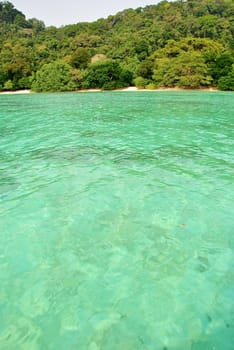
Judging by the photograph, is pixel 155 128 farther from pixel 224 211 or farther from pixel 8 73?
pixel 8 73

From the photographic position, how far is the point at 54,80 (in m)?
47.5

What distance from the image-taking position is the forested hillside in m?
40.5

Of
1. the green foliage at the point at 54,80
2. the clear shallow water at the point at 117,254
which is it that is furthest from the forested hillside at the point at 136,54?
the clear shallow water at the point at 117,254

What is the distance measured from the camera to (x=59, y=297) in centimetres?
242

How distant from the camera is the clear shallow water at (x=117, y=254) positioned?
6.91 ft

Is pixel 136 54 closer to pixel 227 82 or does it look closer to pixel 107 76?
pixel 107 76

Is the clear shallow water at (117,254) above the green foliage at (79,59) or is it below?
below

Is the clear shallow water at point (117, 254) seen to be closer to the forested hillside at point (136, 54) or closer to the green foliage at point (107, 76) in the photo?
the forested hillside at point (136, 54)

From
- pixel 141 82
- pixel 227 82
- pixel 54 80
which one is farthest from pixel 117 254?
pixel 54 80

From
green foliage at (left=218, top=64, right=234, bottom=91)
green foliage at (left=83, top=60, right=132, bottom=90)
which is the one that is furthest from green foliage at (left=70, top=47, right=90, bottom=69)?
green foliage at (left=218, top=64, right=234, bottom=91)

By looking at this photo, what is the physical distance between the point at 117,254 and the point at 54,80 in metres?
48.5

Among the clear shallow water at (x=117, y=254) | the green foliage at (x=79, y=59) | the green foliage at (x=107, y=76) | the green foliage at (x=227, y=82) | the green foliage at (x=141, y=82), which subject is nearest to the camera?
the clear shallow water at (x=117, y=254)

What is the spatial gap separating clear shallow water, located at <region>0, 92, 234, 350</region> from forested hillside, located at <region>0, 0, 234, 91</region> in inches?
1439

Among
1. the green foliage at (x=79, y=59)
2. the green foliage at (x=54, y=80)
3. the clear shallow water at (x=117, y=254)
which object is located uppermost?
the green foliage at (x=79, y=59)
